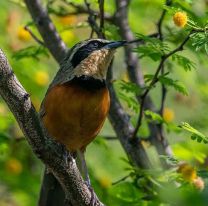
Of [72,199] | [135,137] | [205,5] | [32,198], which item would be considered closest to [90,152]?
[32,198]

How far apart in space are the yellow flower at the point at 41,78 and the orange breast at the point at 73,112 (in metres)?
1.71

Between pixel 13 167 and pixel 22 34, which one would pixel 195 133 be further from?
pixel 22 34

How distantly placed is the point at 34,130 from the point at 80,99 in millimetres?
1465

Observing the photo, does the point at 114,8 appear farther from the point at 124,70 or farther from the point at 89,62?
the point at 89,62

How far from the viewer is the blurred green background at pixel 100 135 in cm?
601

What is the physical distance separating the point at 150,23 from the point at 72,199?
11.5ft

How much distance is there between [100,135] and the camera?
6.80 metres

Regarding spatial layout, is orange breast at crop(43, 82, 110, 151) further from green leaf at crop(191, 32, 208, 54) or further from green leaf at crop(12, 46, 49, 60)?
green leaf at crop(191, 32, 208, 54)

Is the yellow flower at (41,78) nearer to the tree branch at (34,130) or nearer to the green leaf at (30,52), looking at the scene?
the green leaf at (30,52)

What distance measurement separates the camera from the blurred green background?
237 inches

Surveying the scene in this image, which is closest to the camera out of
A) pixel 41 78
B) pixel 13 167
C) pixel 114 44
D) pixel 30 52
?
pixel 114 44

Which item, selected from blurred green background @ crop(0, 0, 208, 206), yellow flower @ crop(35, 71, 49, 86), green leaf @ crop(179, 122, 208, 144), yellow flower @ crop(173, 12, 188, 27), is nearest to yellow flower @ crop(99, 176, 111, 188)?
blurred green background @ crop(0, 0, 208, 206)

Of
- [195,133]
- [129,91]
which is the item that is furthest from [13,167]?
[195,133]

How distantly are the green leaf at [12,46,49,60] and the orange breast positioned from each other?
2.77ft
